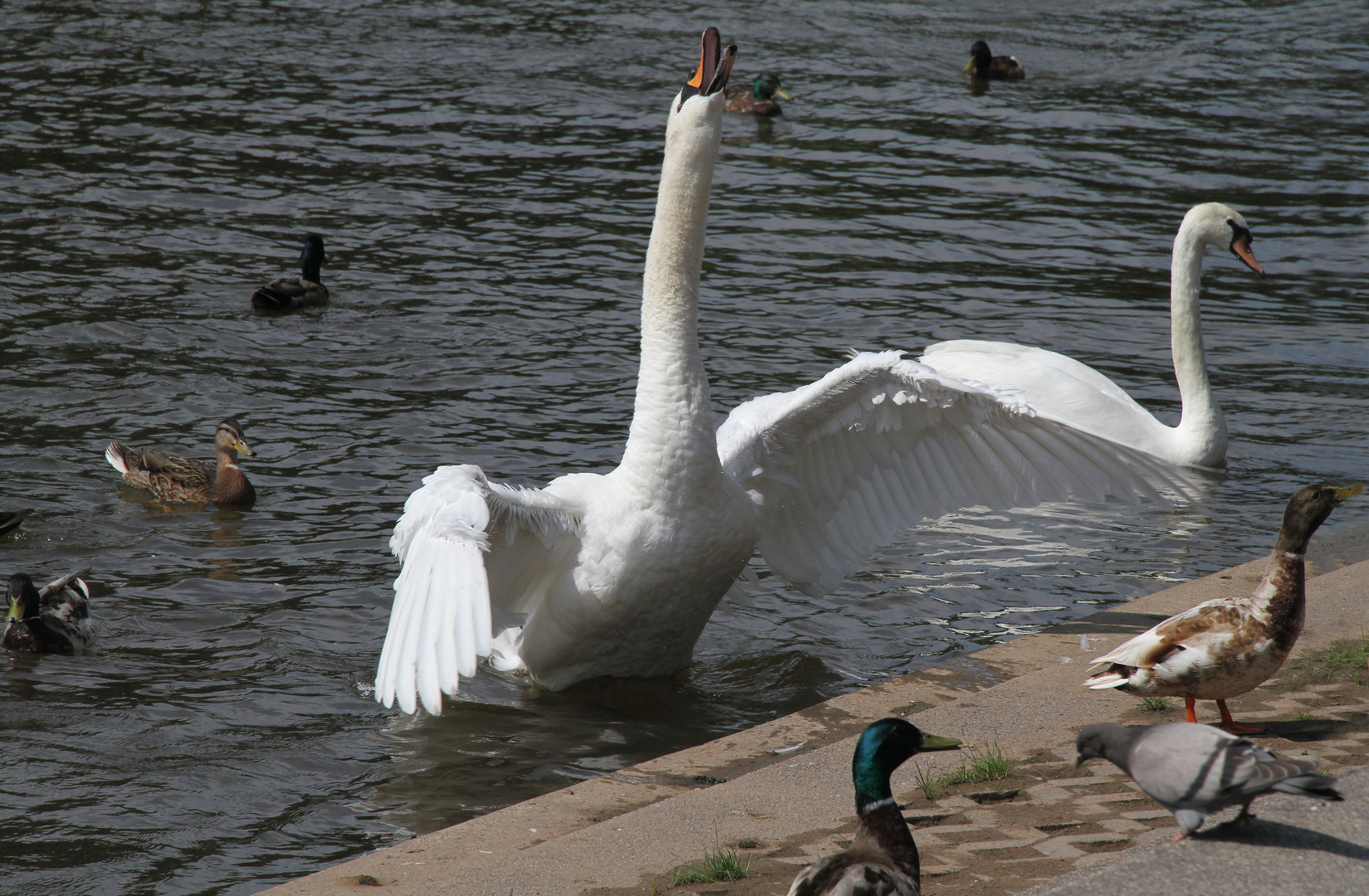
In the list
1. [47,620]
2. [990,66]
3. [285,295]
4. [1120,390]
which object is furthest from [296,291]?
[990,66]

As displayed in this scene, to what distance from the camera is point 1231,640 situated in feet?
15.1

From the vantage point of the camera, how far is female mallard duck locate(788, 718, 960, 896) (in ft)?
11.3

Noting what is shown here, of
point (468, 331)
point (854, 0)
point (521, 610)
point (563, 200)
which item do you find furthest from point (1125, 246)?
point (854, 0)

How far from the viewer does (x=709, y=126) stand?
604 cm

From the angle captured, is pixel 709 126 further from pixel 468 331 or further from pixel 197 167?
pixel 197 167

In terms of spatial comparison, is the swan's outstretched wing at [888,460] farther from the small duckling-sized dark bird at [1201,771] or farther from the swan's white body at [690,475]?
the small duckling-sized dark bird at [1201,771]

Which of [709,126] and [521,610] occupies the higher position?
[709,126]

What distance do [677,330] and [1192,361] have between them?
190 inches

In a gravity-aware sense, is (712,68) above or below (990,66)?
below

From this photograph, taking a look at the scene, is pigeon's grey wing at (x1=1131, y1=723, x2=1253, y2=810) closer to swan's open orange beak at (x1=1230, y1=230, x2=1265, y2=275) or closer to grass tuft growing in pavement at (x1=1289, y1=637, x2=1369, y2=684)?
grass tuft growing in pavement at (x1=1289, y1=637, x2=1369, y2=684)

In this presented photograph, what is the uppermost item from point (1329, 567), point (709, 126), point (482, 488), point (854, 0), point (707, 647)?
point (854, 0)

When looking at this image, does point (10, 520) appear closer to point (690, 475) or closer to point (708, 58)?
point (690, 475)

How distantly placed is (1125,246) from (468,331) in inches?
254

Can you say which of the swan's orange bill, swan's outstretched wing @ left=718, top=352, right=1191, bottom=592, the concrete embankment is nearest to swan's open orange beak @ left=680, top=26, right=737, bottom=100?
the swan's orange bill
